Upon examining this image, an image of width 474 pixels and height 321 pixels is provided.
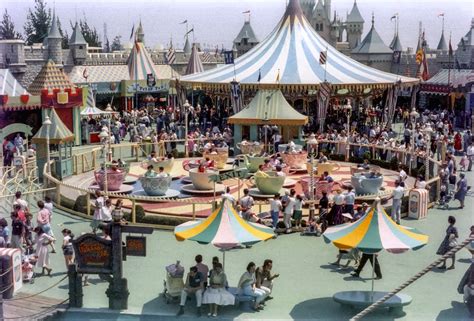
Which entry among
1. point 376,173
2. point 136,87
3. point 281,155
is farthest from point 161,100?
point 376,173

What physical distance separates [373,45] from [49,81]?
28.9m

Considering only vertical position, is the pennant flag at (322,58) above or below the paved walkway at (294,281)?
above

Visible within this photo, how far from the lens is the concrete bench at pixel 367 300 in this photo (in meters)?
9.38

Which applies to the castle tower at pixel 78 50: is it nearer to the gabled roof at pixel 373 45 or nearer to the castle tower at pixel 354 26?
the gabled roof at pixel 373 45

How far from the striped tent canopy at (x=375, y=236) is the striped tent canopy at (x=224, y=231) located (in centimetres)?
108

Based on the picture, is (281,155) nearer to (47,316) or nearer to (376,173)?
(376,173)

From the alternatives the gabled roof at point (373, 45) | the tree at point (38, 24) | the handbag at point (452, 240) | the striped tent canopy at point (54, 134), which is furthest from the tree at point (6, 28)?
the handbag at point (452, 240)

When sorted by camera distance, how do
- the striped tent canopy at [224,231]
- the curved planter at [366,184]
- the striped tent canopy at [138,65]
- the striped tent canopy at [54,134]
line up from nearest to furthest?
the striped tent canopy at [224,231] → the curved planter at [366,184] → the striped tent canopy at [54,134] → the striped tent canopy at [138,65]

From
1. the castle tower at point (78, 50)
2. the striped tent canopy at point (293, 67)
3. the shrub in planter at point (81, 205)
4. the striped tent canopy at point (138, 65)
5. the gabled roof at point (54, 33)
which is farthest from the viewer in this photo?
the castle tower at point (78, 50)

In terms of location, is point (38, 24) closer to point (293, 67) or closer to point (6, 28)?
point (6, 28)

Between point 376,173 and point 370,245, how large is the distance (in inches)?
301

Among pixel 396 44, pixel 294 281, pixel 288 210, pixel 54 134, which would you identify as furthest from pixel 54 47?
pixel 294 281

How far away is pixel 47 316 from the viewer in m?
9.41

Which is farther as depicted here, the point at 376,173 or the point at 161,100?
the point at 161,100
